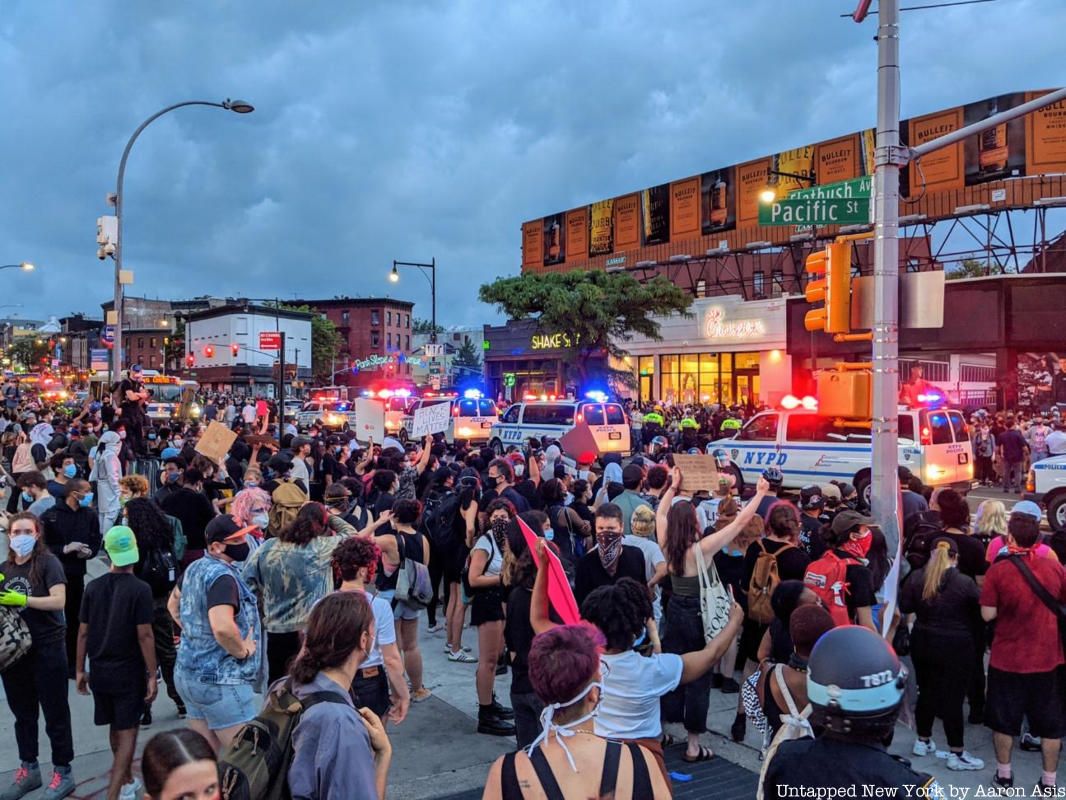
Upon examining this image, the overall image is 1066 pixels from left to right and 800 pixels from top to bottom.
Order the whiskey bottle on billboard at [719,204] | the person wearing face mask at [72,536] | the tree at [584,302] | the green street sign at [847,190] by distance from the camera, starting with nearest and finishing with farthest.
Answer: the person wearing face mask at [72,536]
the green street sign at [847,190]
the tree at [584,302]
the whiskey bottle on billboard at [719,204]

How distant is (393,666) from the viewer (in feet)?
15.3

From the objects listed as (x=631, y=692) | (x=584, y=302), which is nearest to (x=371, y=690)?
(x=631, y=692)

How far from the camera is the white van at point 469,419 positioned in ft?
92.2

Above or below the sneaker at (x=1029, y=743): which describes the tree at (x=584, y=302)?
above

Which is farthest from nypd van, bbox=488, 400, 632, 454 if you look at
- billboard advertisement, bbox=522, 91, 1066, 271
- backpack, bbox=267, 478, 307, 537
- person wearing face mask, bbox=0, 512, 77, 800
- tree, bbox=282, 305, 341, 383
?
tree, bbox=282, 305, 341, 383

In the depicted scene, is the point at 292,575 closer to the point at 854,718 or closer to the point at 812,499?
the point at 854,718

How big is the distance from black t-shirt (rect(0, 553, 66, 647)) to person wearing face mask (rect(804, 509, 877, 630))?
4930 mm

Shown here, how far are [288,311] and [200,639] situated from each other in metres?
81.3

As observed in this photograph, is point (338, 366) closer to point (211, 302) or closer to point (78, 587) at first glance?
point (211, 302)

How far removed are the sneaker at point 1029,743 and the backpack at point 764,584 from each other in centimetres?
213

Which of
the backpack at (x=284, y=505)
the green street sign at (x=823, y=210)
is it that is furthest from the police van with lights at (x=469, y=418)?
the backpack at (x=284, y=505)

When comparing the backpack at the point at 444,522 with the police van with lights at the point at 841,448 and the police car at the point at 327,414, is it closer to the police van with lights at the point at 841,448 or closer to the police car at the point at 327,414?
the police van with lights at the point at 841,448

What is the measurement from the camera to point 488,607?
6.62 m

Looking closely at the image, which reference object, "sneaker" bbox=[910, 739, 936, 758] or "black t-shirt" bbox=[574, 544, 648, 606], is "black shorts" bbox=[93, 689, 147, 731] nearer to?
"black t-shirt" bbox=[574, 544, 648, 606]
